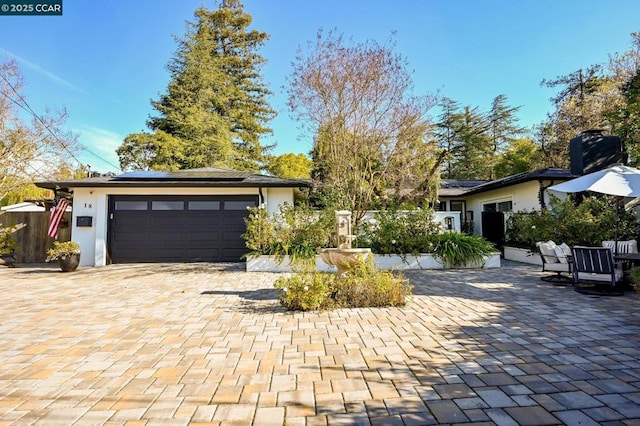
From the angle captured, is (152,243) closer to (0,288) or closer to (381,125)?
(0,288)

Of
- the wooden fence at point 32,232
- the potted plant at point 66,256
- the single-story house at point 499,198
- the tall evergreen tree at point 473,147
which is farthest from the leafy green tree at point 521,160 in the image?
the wooden fence at point 32,232

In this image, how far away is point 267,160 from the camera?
2594cm

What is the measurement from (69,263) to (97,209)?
7.20ft

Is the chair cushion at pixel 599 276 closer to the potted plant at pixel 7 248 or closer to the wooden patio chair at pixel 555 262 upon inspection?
the wooden patio chair at pixel 555 262

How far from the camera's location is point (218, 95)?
76.7 ft

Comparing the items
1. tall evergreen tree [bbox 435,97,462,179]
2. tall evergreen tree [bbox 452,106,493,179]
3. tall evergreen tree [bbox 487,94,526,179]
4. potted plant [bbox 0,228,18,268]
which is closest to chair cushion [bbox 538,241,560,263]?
potted plant [bbox 0,228,18,268]

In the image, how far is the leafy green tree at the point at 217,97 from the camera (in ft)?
68.7

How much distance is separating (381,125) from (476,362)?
8613mm

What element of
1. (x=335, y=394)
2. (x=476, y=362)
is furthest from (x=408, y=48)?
(x=335, y=394)

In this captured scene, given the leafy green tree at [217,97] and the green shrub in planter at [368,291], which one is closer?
the green shrub in planter at [368,291]

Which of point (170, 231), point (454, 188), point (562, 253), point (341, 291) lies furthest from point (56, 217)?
point (454, 188)

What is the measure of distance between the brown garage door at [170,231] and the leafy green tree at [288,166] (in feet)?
47.2

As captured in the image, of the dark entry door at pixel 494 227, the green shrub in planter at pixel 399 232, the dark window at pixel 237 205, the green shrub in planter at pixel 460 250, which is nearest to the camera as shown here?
the green shrub in planter at pixel 460 250

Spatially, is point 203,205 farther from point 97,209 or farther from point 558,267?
point 558,267
